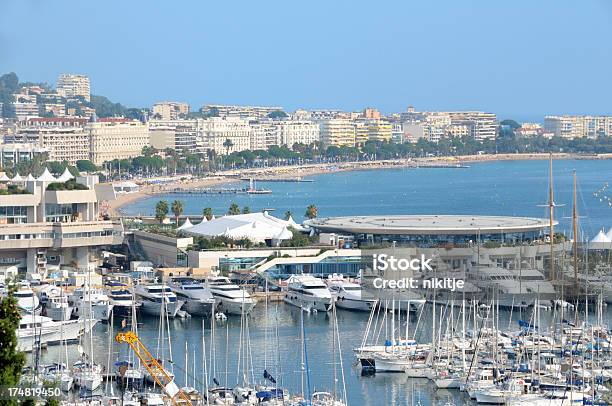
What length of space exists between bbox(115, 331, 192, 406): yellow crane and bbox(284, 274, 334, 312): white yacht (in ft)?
18.1

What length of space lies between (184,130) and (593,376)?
6323 centimetres

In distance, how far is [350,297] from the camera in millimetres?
22047

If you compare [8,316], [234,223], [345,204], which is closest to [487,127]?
[345,204]

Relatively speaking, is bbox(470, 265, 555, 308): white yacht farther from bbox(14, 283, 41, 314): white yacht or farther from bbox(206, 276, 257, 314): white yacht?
bbox(14, 283, 41, 314): white yacht

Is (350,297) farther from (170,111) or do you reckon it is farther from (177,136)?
(170,111)

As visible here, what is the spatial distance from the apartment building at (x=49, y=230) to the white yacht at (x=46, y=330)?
4495 mm

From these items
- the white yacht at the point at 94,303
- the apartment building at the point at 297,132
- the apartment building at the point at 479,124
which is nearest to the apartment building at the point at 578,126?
the apartment building at the point at 479,124

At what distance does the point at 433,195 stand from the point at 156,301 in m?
35.5

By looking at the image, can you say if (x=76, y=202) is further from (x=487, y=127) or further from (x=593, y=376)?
(x=487, y=127)

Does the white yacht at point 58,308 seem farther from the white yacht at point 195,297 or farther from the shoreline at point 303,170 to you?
the shoreline at point 303,170

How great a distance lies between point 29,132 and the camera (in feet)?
221

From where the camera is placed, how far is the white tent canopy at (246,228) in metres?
25.8

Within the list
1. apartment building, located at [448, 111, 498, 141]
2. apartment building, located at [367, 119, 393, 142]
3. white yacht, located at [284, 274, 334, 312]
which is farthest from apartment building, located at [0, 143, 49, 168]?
apartment building, located at [448, 111, 498, 141]

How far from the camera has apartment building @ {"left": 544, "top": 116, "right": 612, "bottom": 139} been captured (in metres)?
104
